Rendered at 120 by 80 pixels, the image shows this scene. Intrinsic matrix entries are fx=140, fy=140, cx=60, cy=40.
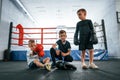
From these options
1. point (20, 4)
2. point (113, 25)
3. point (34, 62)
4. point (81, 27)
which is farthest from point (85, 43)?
point (20, 4)

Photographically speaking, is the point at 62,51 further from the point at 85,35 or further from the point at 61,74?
the point at 61,74

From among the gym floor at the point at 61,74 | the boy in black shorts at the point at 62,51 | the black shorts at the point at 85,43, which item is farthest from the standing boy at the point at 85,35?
the gym floor at the point at 61,74

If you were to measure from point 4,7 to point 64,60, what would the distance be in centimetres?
319

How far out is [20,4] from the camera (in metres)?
5.62

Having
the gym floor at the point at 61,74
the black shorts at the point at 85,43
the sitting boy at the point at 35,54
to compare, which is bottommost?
the gym floor at the point at 61,74

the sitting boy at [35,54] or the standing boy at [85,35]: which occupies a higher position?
the standing boy at [85,35]

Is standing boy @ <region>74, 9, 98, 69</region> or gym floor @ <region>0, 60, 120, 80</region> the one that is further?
standing boy @ <region>74, 9, 98, 69</region>

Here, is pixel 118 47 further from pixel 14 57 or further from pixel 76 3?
pixel 14 57

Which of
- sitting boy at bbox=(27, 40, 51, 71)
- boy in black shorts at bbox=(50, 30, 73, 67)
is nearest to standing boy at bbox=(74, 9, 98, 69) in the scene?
boy in black shorts at bbox=(50, 30, 73, 67)

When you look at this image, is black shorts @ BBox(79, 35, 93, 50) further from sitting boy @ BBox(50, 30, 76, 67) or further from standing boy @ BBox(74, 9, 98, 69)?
sitting boy @ BBox(50, 30, 76, 67)

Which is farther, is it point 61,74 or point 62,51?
point 62,51

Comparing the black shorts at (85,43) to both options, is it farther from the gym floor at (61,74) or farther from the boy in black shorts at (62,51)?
the gym floor at (61,74)

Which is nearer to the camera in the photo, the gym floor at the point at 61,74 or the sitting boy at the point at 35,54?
the gym floor at the point at 61,74

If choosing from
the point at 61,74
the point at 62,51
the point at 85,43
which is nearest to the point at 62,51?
the point at 62,51
